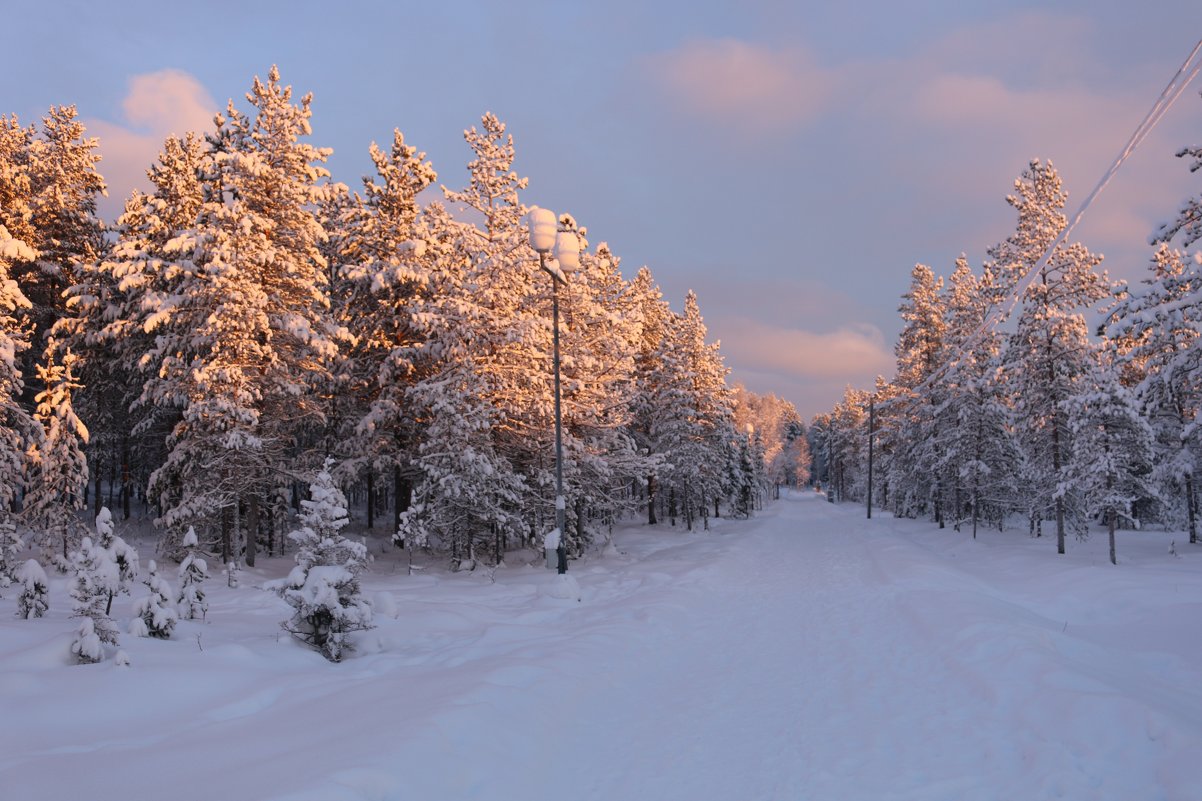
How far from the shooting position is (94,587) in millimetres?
6480

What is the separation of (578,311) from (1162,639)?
16.3 meters

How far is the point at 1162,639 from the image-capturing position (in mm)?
9758

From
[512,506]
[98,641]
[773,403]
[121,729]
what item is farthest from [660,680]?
[773,403]

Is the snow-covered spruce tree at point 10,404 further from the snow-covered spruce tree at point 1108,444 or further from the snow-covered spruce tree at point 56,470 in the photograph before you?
the snow-covered spruce tree at point 1108,444

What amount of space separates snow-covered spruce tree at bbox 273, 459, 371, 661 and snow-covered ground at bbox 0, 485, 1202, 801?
0.92 ft

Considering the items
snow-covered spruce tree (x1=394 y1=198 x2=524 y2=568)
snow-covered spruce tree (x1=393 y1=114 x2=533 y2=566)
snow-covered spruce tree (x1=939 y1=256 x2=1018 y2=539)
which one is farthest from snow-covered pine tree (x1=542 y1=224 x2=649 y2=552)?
snow-covered spruce tree (x1=939 y1=256 x2=1018 y2=539)

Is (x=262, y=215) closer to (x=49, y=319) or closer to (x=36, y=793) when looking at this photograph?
(x=49, y=319)

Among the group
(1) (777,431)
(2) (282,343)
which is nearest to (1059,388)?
(2) (282,343)

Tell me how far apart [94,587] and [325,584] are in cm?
223

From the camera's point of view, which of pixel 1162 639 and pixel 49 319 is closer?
pixel 1162 639

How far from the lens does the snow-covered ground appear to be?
179 inches

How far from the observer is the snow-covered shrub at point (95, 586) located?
20.7 ft

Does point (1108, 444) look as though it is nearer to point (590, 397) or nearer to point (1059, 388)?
point (1059, 388)

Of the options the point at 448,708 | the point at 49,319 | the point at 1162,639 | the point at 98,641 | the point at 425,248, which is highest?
the point at 425,248
